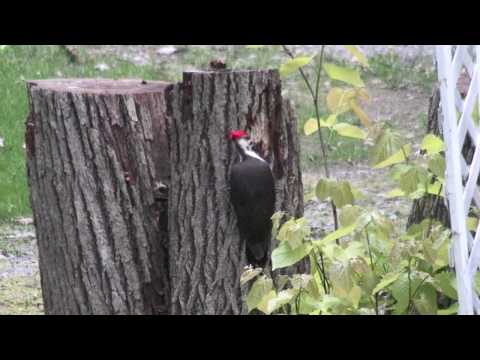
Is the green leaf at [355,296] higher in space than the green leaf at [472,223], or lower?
lower

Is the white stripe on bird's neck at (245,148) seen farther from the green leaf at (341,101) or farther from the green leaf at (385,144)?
the green leaf at (385,144)

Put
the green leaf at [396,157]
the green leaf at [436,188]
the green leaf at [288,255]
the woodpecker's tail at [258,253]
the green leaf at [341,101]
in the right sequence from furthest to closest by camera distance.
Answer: the woodpecker's tail at [258,253] < the green leaf at [341,101] < the green leaf at [436,188] < the green leaf at [396,157] < the green leaf at [288,255]

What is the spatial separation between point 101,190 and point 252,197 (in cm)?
62

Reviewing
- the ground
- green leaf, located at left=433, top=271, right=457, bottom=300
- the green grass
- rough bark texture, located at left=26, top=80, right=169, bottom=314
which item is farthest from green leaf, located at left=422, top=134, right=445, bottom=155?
the green grass

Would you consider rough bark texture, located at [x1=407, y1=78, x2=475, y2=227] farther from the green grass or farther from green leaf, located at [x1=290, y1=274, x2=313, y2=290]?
the green grass

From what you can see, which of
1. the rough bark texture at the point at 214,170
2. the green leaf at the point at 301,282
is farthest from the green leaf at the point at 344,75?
the green leaf at the point at 301,282

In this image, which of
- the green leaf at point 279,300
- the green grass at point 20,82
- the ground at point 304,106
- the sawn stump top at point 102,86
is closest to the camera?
the green leaf at point 279,300

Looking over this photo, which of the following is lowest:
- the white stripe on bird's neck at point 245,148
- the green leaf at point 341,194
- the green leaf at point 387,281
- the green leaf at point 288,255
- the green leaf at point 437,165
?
the green leaf at point 387,281

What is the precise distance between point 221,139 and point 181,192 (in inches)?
10.8

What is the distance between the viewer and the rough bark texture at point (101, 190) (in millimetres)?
3129

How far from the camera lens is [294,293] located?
224 cm

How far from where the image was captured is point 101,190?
3.15 meters
